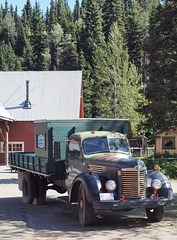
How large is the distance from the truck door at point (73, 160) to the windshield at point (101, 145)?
10.7 inches

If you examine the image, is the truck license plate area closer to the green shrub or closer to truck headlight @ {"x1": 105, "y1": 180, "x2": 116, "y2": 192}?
truck headlight @ {"x1": 105, "y1": 180, "x2": 116, "y2": 192}

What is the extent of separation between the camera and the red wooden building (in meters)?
36.4

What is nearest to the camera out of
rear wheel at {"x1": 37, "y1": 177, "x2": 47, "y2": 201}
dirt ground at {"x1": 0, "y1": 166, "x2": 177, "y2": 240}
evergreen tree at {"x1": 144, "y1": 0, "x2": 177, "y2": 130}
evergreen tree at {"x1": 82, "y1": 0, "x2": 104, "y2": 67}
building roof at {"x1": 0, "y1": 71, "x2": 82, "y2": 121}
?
dirt ground at {"x1": 0, "y1": 166, "x2": 177, "y2": 240}

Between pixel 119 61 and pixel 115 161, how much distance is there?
43.7 meters

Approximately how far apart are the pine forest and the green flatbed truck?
7.86 metres

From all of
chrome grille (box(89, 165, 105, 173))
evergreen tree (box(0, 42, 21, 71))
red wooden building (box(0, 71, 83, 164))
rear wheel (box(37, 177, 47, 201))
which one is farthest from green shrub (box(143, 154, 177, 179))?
evergreen tree (box(0, 42, 21, 71))

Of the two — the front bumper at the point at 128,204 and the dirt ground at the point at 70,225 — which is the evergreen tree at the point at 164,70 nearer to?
the dirt ground at the point at 70,225

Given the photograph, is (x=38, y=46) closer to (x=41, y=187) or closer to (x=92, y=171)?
(x=41, y=187)

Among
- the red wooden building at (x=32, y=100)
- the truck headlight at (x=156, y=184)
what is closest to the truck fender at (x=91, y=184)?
the truck headlight at (x=156, y=184)

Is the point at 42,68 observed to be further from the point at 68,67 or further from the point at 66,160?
the point at 66,160

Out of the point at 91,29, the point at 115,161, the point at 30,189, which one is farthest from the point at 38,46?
the point at 115,161

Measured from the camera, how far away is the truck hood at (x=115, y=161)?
10320 millimetres

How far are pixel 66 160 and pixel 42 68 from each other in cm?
8003

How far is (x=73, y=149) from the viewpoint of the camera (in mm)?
12289
